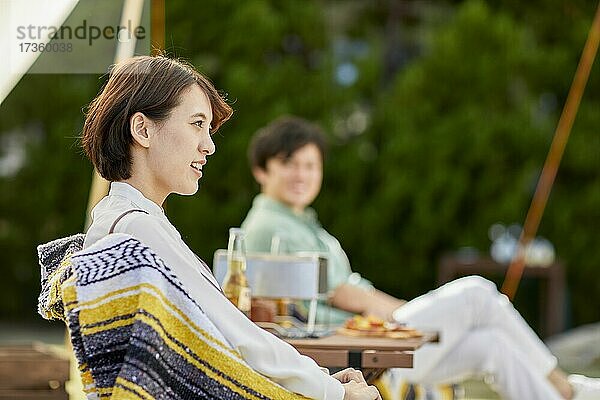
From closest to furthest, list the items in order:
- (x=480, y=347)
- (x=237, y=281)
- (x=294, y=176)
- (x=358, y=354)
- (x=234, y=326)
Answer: (x=234, y=326), (x=358, y=354), (x=237, y=281), (x=480, y=347), (x=294, y=176)

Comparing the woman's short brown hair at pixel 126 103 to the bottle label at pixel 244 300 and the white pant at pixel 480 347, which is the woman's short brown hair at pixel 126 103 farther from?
the white pant at pixel 480 347

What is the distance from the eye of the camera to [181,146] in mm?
1734

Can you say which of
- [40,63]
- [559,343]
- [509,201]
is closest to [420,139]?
[509,201]

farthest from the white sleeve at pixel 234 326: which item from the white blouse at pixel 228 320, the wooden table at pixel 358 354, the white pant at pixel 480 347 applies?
the white pant at pixel 480 347

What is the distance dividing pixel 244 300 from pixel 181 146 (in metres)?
0.73

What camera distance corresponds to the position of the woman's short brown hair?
5.59 feet

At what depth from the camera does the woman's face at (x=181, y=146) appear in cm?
172

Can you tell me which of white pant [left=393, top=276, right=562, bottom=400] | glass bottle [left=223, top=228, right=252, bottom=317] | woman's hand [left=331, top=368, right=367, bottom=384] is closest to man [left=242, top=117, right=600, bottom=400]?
white pant [left=393, top=276, right=562, bottom=400]

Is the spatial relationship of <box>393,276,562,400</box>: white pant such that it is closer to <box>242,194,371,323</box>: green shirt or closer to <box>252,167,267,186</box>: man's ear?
<box>242,194,371,323</box>: green shirt

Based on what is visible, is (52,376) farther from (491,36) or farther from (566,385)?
(491,36)

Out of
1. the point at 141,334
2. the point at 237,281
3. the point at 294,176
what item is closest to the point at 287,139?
the point at 294,176

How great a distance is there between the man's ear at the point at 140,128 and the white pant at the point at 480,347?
1.53m

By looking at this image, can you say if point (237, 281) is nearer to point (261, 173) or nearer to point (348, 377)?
point (348, 377)

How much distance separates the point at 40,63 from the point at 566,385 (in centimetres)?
161
